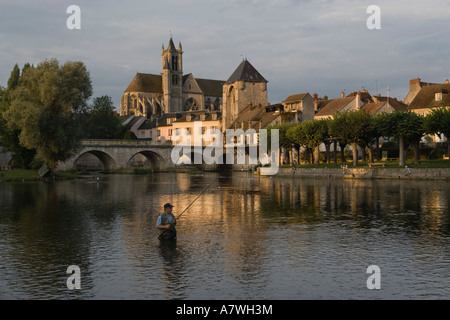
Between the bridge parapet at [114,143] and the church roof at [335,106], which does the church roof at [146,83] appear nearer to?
the bridge parapet at [114,143]

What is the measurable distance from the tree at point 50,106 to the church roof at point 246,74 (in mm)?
68154

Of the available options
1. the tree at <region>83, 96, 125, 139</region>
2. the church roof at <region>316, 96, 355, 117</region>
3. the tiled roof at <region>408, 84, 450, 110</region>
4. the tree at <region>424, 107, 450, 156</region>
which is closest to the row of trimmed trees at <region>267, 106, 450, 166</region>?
the tree at <region>424, 107, 450, 156</region>

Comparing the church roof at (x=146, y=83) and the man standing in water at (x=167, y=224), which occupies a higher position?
the church roof at (x=146, y=83)

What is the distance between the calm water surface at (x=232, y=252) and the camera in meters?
13.9

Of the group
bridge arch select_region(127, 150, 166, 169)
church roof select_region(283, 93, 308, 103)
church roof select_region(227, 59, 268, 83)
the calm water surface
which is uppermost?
church roof select_region(227, 59, 268, 83)

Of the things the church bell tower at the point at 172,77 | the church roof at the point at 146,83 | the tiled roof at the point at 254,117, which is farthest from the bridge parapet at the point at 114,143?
the church roof at the point at 146,83

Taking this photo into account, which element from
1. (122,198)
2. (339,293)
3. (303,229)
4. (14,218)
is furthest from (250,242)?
(122,198)

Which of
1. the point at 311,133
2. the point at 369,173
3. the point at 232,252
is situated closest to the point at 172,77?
the point at 311,133

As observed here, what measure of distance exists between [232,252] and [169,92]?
15162cm

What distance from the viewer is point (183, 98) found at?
172125 mm

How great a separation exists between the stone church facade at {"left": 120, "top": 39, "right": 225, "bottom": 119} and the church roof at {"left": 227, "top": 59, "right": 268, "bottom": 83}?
3386 centimetres

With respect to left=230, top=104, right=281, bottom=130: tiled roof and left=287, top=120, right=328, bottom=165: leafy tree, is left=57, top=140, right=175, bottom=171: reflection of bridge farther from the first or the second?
left=287, top=120, right=328, bottom=165: leafy tree

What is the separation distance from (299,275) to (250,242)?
5423mm

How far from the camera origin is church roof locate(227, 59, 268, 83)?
131000 mm
